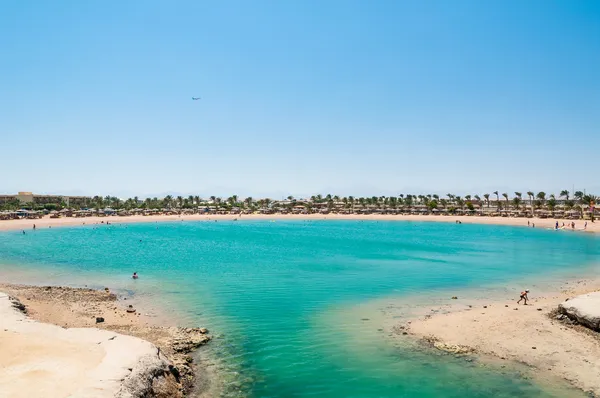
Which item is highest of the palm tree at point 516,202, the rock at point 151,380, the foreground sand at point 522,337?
the palm tree at point 516,202

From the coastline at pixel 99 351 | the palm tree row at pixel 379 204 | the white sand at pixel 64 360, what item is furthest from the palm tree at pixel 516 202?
the white sand at pixel 64 360

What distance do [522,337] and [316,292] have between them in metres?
13.6

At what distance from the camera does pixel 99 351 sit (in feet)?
45.8

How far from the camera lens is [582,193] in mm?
143750

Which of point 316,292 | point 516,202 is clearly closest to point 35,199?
point 316,292

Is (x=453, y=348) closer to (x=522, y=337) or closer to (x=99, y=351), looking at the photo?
(x=522, y=337)

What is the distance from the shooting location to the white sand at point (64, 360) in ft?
36.2

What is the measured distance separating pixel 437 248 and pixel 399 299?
32812mm

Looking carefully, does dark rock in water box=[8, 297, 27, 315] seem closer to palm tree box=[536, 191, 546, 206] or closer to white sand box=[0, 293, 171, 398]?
white sand box=[0, 293, 171, 398]

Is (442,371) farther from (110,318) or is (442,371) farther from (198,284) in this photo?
(198,284)

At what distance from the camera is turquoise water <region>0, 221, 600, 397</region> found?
14.8 metres

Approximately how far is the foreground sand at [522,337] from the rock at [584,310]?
1.41ft

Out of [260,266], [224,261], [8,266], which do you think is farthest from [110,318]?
[8,266]

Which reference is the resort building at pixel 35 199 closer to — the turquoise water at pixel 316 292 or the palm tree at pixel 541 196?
the turquoise water at pixel 316 292
